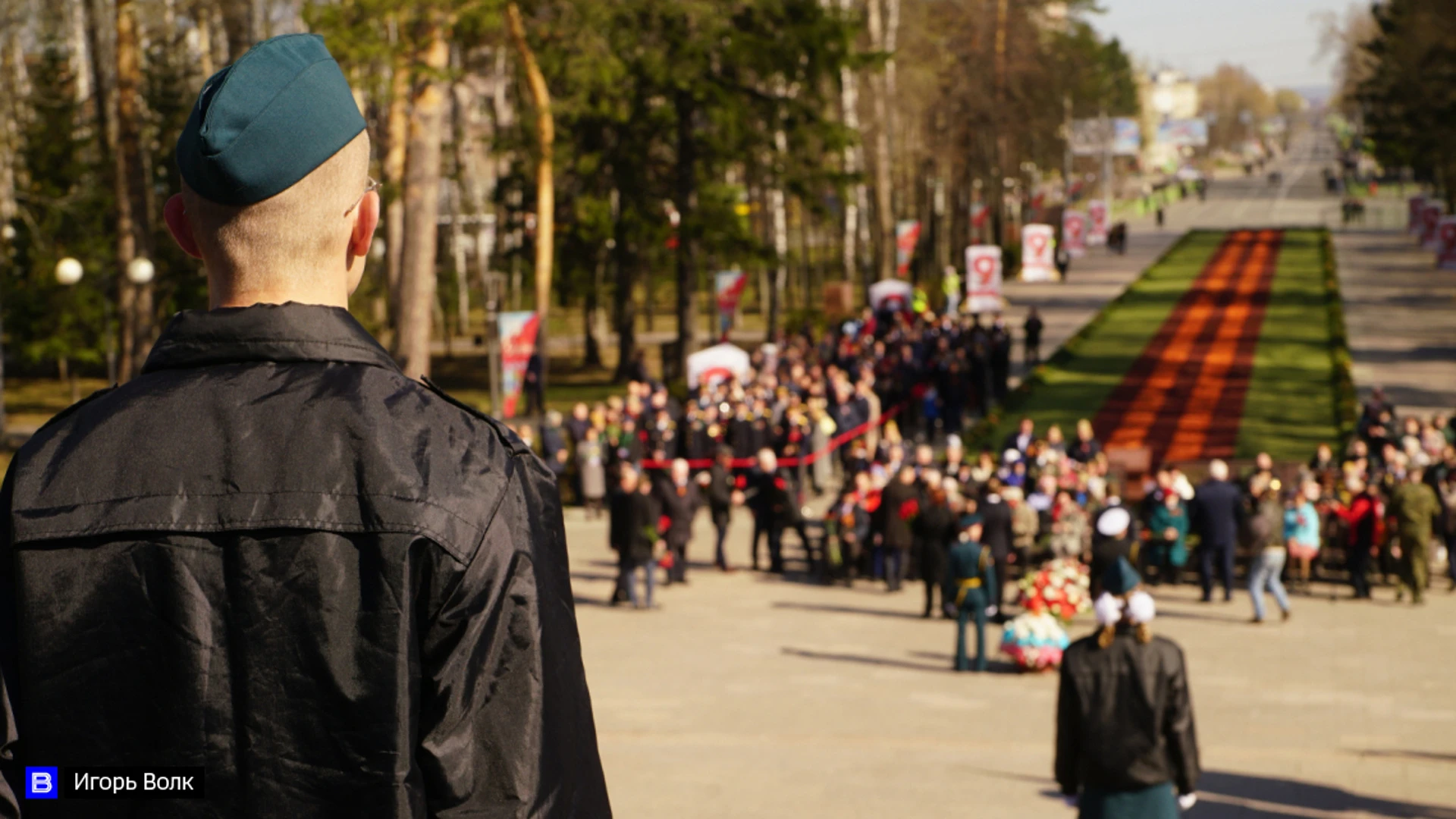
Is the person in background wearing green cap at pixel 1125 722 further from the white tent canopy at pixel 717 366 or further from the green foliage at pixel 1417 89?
the green foliage at pixel 1417 89

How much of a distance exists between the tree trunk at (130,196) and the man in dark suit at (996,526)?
49.6 ft

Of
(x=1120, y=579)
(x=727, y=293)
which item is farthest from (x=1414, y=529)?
(x=727, y=293)

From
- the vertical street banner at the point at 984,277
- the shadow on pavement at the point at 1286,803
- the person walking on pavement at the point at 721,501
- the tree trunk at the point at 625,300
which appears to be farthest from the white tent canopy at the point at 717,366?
the shadow on pavement at the point at 1286,803

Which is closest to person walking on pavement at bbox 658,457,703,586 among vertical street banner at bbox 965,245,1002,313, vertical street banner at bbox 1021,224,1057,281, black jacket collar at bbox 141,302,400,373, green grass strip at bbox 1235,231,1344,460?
green grass strip at bbox 1235,231,1344,460

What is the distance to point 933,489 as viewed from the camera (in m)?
20.8

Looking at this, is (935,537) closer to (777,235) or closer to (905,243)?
(905,243)

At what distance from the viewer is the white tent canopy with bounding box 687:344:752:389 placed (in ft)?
98.4

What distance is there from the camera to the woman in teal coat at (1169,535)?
70.6 feet

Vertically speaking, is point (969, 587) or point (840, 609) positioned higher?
point (969, 587)

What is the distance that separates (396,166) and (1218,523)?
1900cm

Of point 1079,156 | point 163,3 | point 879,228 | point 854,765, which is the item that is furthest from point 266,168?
point 1079,156

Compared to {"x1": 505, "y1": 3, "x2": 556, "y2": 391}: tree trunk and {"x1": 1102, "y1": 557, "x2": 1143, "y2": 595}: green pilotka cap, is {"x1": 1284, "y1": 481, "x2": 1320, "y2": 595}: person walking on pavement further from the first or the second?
{"x1": 505, "y1": 3, "x2": 556, "y2": 391}: tree trunk

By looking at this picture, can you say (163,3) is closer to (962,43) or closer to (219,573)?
(219,573)

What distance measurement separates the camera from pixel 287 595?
5.52ft
